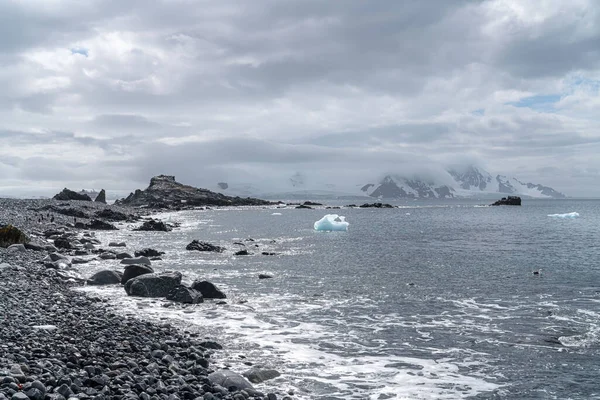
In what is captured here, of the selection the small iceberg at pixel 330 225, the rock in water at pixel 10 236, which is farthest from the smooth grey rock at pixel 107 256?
the small iceberg at pixel 330 225

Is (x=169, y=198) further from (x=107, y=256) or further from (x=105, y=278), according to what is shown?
(x=105, y=278)

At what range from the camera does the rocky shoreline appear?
9164 mm

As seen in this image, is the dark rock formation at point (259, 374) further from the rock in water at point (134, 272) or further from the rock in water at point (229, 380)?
the rock in water at point (134, 272)

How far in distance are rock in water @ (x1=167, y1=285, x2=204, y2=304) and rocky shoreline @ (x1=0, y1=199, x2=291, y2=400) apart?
133 inches

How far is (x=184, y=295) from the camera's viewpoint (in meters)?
21.8

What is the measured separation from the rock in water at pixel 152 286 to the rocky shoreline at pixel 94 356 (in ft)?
10.7

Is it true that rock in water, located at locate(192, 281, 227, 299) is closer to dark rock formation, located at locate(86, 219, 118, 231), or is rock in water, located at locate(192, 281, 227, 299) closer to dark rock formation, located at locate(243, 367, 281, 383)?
dark rock formation, located at locate(243, 367, 281, 383)

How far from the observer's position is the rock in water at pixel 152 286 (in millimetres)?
22641

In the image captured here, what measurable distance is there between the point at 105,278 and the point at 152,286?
3886 mm

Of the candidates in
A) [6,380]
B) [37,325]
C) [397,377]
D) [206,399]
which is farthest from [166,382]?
[397,377]

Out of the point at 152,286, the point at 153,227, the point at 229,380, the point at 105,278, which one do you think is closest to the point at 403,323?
the point at 229,380

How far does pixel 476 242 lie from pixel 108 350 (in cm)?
4934

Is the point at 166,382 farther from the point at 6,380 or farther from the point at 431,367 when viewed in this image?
the point at 431,367

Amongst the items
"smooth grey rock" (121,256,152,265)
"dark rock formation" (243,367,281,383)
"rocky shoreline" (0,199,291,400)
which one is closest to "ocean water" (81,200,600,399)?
"dark rock formation" (243,367,281,383)
